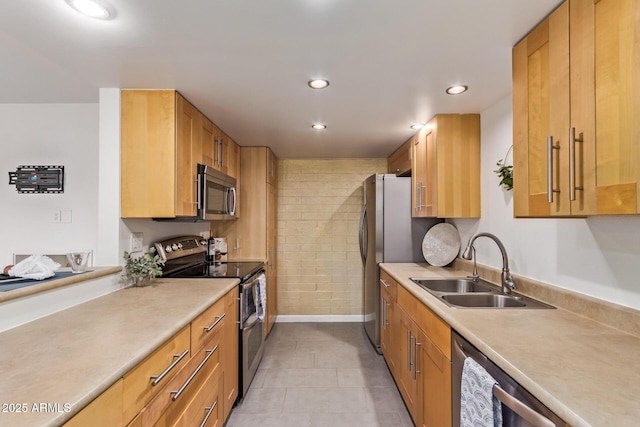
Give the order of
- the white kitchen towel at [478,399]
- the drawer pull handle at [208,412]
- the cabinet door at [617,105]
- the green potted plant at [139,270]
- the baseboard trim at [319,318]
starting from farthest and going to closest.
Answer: the baseboard trim at [319,318] < the green potted plant at [139,270] < the drawer pull handle at [208,412] < the white kitchen towel at [478,399] < the cabinet door at [617,105]

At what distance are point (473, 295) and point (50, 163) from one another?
11.2 ft

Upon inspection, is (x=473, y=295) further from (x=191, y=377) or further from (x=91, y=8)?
(x=91, y=8)

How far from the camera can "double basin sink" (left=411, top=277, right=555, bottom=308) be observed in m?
1.81

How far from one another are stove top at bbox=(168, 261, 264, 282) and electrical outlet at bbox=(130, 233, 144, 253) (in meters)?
0.29

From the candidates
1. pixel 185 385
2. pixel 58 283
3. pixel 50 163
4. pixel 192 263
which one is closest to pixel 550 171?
pixel 185 385

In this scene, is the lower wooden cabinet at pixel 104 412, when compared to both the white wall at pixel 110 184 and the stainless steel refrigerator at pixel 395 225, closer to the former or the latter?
the white wall at pixel 110 184

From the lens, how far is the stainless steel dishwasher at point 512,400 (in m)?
0.85

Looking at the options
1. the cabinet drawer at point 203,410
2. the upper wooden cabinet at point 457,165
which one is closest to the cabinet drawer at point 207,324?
the cabinet drawer at point 203,410

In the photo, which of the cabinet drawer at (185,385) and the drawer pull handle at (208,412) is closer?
the cabinet drawer at (185,385)

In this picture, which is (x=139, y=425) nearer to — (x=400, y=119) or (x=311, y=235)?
(x=400, y=119)

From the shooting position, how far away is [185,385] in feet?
4.60

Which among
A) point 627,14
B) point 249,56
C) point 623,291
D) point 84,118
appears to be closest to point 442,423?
point 623,291

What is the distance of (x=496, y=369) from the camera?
1.09m

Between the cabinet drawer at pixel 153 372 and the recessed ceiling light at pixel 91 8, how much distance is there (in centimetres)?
136
